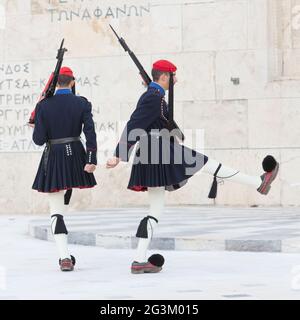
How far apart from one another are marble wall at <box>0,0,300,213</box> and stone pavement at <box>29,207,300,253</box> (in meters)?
0.94

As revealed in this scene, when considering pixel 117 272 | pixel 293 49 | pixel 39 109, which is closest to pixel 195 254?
pixel 117 272

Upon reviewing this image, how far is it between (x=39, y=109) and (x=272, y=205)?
7179 millimetres

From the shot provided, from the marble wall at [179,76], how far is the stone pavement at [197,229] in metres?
0.94

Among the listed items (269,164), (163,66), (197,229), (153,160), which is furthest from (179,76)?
(153,160)

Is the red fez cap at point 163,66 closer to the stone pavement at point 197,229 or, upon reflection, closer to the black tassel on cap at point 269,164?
the black tassel on cap at point 269,164

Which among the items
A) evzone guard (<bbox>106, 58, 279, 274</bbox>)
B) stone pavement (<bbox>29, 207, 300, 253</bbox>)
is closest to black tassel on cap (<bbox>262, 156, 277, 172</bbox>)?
evzone guard (<bbox>106, 58, 279, 274</bbox>)

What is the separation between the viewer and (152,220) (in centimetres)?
791

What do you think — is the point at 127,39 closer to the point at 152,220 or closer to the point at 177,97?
the point at 177,97

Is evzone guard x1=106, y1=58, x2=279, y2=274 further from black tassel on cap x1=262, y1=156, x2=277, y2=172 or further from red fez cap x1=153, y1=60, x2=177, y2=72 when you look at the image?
black tassel on cap x1=262, y1=156, x2=277, y2=172

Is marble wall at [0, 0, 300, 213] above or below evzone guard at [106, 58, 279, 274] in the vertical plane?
above

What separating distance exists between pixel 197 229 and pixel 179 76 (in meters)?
4.83

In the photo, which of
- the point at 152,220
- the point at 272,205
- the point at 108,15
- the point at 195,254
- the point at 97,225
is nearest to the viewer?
the point at 152,220

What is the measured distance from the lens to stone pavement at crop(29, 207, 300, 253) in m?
9.51

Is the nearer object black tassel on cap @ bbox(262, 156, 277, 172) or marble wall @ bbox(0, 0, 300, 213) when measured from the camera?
black tassel on cap @ bbox(262, 156, 277, 172)
